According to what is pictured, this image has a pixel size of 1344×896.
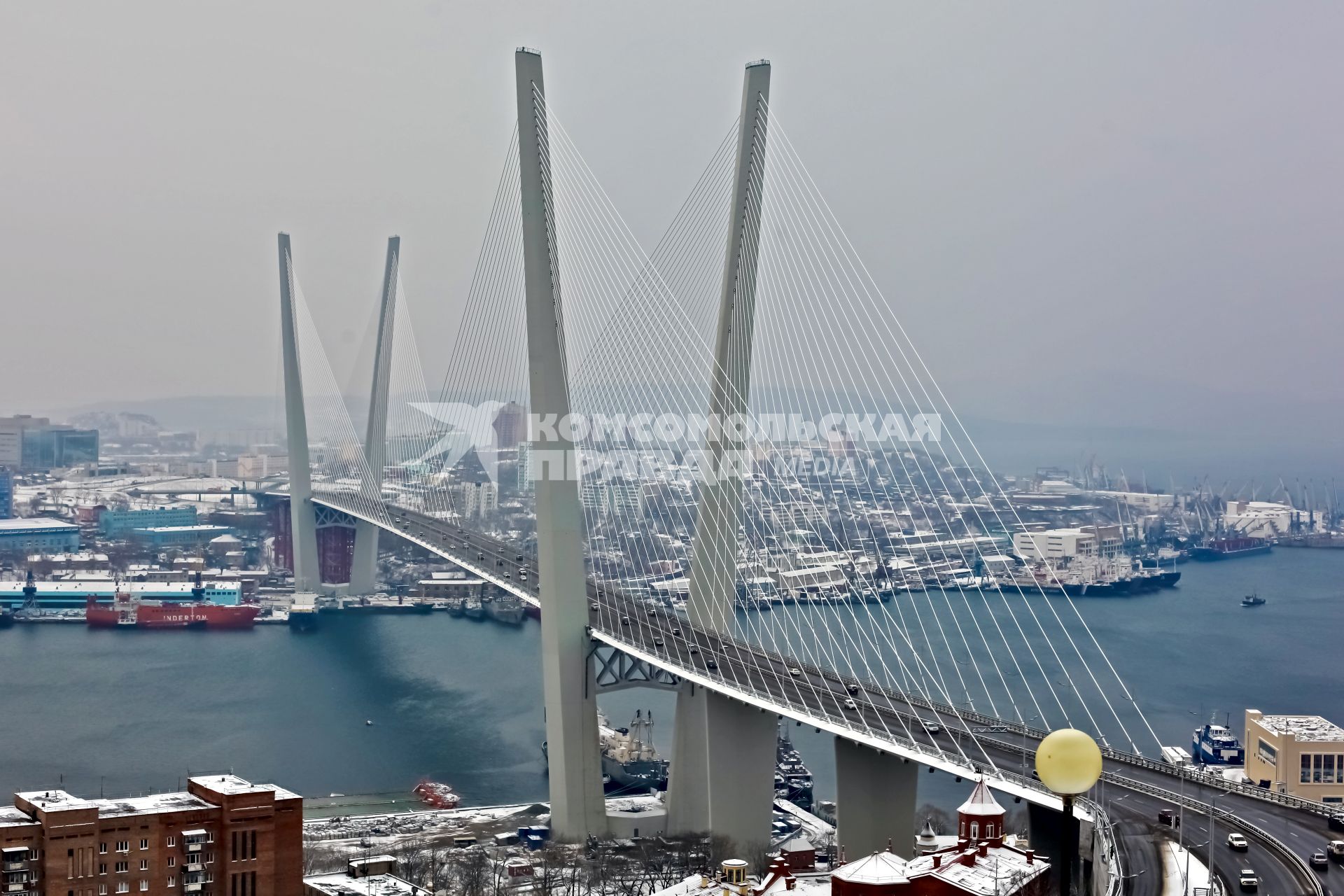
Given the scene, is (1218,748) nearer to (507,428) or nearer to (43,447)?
(507,428)

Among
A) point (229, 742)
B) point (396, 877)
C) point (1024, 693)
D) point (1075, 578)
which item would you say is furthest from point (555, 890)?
point (1075, 578)

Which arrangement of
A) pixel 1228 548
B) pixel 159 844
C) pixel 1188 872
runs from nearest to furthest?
pixel 1188 872 < pixel 159 844 < pixel 1228 548

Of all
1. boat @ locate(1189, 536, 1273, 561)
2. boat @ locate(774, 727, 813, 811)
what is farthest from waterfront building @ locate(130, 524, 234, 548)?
boat @ locate(774, 727, 813, 811)

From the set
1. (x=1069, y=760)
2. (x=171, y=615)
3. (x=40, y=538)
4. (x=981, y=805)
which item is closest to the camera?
(x=1069, y=760)

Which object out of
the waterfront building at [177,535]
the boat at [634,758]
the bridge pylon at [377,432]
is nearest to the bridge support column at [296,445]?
the bridge pylon at [377,432]

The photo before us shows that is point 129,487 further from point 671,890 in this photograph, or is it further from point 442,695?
point 671,890


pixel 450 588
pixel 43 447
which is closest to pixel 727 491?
pixel 450 588

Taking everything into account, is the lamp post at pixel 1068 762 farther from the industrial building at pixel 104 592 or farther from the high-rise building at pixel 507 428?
the industrial building at pixel 104 592
